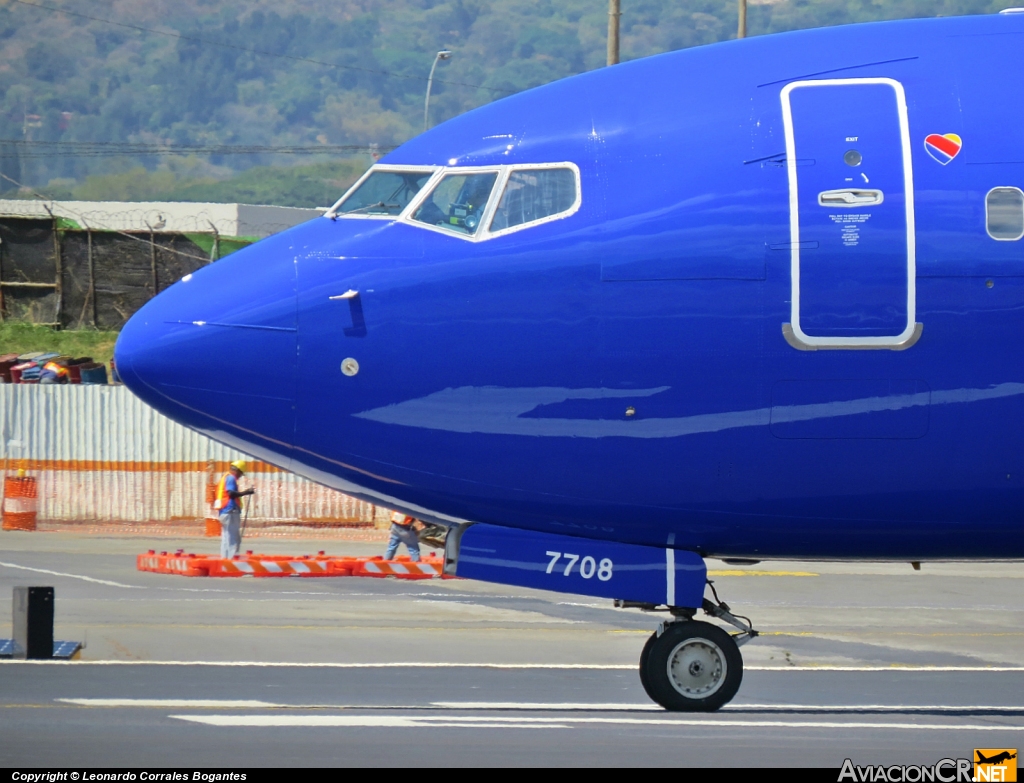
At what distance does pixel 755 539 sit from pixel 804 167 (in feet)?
9.00

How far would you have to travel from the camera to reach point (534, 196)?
10.6m

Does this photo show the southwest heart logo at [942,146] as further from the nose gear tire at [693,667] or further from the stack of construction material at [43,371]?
the stack of construction material at [43,371]

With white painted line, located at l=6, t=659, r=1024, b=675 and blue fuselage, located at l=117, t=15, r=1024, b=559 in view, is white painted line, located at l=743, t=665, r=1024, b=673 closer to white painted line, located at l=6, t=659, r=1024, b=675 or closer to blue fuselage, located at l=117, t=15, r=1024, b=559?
white painted line, located at l=6, t=659, r=1024, b=675

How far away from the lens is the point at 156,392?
1055 centimetres

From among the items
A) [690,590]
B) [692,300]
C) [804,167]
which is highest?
[804,167]

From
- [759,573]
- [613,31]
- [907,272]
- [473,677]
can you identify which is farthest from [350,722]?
[613,31]

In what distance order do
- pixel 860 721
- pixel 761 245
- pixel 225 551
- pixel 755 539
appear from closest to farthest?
pixel 761 245 → pixel 755 539 → pixel 860 721 → pixel 225 551

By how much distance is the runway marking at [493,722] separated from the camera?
11.5m

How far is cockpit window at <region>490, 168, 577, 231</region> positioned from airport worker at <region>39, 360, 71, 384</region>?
28.4m


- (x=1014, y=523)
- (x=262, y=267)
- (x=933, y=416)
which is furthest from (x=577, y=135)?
(x=1014, y=523)

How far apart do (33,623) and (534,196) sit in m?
8.29

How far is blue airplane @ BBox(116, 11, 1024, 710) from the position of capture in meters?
10.2

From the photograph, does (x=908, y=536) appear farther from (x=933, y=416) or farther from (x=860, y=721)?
(x=860, y=721)

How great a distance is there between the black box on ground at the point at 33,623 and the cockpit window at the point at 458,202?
734 cm
